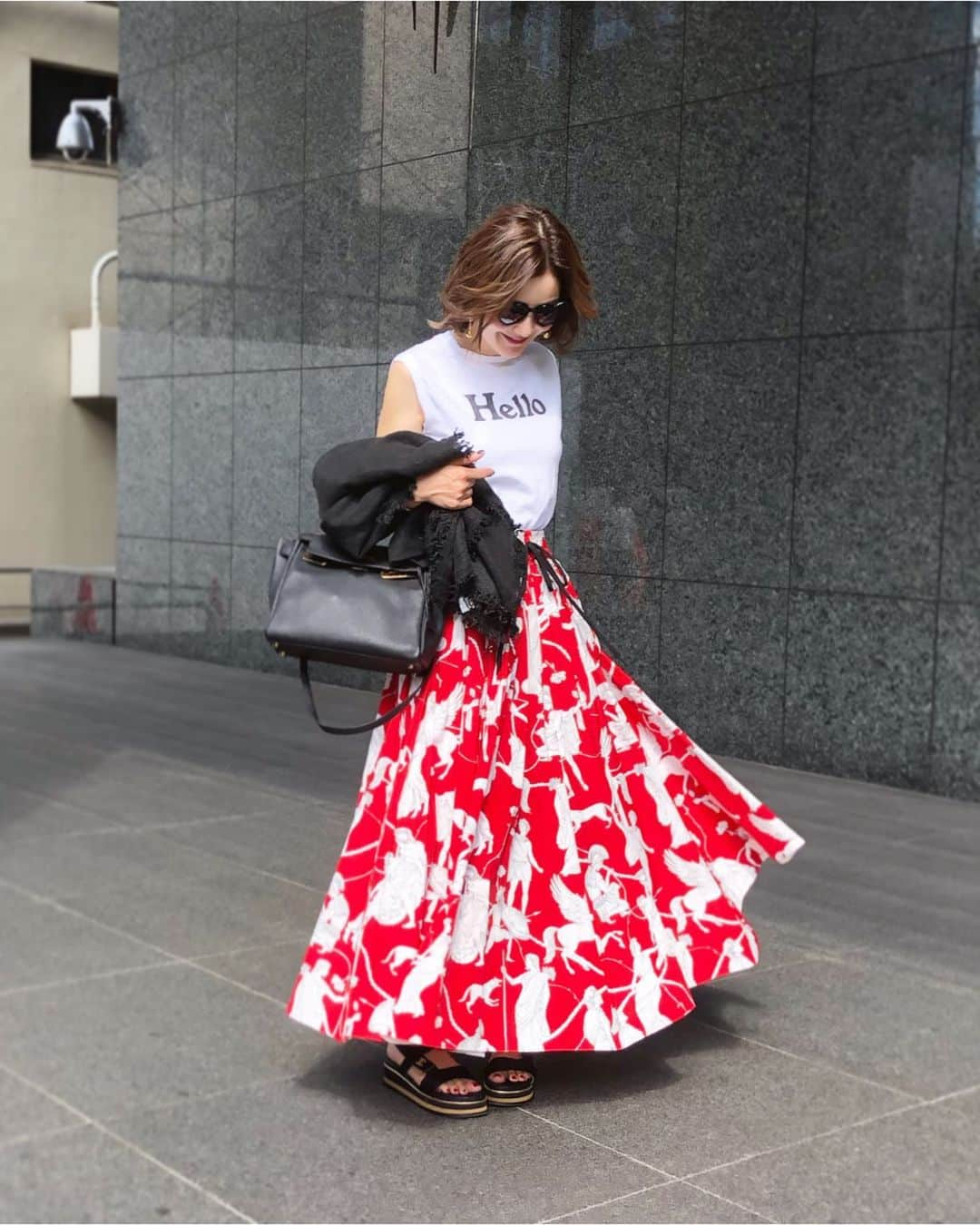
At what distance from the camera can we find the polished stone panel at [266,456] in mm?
11133

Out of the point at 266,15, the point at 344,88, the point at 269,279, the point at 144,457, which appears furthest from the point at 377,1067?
the point at 144,457

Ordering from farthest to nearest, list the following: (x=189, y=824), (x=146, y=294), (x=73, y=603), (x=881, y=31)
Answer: (x=73, y=603) < (x=146, y=294) < (x=881, y=31) < (x=189, y=824)

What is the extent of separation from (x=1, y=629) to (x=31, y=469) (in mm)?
2546

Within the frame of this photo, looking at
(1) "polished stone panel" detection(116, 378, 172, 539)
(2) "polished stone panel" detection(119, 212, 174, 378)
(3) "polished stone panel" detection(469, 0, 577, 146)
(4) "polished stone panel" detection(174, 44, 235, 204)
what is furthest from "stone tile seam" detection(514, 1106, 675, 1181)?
(2) "polished stone panel" detection(119, 212, 174, 378)

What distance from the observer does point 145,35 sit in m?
12.6

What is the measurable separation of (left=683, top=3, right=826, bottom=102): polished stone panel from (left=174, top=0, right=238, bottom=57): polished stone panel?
471 cm

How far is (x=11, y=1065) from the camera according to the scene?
11.7 ft

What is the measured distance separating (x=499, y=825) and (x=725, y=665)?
4776mm

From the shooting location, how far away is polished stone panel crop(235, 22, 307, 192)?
10.9m

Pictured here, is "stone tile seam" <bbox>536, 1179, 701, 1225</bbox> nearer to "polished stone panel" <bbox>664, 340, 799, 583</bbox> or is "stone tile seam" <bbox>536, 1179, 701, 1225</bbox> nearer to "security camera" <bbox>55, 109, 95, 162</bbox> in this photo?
"polished stone panel" <bbox>664, 340, 799, 583</bbox>

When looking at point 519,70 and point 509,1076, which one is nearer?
point 509,1076

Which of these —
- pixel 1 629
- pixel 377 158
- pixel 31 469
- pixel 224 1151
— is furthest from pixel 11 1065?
pixel 31 469

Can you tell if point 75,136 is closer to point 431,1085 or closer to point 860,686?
point 860,686

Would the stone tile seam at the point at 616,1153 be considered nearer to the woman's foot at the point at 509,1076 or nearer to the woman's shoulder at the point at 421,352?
the woman's foot at the point at 509,1076
